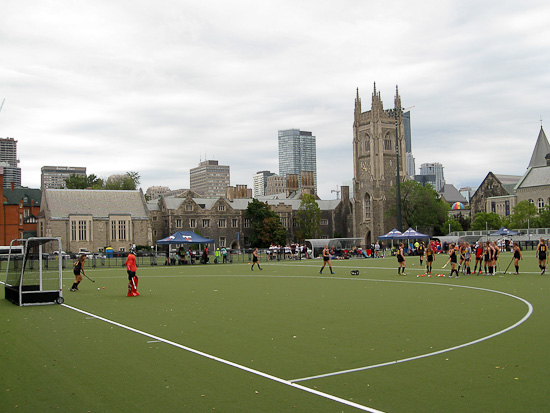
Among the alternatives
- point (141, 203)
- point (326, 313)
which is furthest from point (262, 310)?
point (141, 203)

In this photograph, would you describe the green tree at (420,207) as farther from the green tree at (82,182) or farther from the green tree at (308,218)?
the green tree at (82,182)

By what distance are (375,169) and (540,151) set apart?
129ft

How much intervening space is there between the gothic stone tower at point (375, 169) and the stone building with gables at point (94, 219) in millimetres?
43095

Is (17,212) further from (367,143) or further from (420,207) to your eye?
(420,207)

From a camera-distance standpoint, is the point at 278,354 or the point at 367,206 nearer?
the point at 278,354

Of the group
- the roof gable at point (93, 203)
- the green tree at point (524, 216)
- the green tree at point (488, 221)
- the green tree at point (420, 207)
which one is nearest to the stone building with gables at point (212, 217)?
the roof gable at point (93, 203)

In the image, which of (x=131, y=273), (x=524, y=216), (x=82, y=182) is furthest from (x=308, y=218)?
(x=131, y=273)

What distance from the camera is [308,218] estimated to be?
4579 inches

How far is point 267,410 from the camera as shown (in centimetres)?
759

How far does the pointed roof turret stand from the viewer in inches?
4948

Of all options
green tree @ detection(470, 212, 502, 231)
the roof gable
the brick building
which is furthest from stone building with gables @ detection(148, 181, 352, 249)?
green tree @ detection(470, 212, 502, 231)

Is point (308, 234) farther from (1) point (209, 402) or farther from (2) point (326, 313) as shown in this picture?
(1) point (209, 402)

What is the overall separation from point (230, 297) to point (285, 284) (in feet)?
21.3

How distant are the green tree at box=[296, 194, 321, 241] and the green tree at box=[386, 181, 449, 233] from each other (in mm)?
15874
